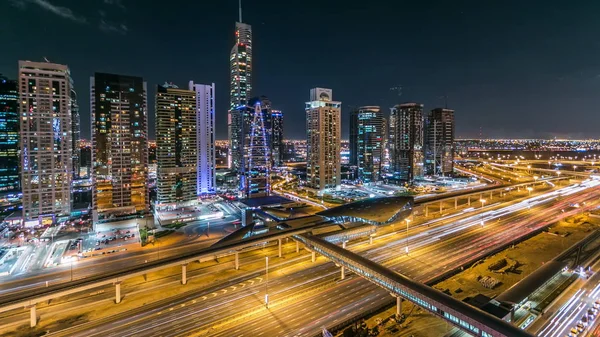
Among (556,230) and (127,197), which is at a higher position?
(127,197)

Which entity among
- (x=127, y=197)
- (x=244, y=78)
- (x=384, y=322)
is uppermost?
(x=244, y=78)

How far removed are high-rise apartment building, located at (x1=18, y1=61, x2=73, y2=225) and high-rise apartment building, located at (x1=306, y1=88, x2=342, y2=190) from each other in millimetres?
74896

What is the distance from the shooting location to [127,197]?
76812mm

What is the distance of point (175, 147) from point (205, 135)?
15.8m

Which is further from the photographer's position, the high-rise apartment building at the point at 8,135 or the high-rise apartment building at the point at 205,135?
the high-rise apartment building at the point at 205,135

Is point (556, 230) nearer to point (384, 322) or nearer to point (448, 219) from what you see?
point (448, 219)

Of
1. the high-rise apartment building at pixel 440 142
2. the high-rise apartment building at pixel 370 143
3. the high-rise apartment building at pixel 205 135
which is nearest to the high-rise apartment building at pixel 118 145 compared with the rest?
the high-rise apartment building at pixel 205 135

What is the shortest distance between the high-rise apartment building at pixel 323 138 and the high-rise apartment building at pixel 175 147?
43.0m

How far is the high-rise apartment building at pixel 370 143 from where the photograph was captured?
14388 cm

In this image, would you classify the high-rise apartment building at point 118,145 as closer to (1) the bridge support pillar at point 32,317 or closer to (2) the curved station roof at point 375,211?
(1) the bridge support pillar at point 32,317

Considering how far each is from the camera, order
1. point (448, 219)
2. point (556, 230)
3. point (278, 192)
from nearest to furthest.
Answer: point (556, 230), point (448, 219), point (278, 192)

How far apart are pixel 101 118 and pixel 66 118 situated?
28.2 feet

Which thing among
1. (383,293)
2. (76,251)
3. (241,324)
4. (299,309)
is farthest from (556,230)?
(76,251)

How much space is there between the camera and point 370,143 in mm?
147625
